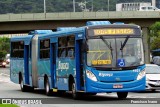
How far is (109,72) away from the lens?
69.7 feet

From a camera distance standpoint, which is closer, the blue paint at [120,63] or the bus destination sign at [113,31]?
the blue paint at [120,63]

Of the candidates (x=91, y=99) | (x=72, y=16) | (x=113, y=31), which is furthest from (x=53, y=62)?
(x=72, y=16)

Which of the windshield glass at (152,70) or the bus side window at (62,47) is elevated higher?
the bus side window at (62,47)

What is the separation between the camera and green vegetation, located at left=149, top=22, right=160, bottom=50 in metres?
77.1

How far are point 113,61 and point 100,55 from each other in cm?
51

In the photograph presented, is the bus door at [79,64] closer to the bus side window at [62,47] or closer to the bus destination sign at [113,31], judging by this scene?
the bus destination sign at [113,31]

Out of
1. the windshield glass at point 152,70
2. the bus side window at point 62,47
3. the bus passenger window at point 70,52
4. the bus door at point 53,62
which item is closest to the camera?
the bus passenger window at point 70,52

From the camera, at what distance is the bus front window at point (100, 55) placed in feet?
69.8

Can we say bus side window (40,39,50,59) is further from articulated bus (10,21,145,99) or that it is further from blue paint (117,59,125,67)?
blue paint (117,59,125,67)

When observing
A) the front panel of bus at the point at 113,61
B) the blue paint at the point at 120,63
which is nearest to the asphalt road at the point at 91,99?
the front panel of bus at the point at 113,61

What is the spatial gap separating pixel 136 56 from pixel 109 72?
4.01 feet

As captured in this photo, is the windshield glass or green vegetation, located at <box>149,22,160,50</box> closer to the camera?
the windshield glass

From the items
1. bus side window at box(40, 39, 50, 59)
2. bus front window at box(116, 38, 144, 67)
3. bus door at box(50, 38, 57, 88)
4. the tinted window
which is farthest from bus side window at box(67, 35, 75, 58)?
the tinted window

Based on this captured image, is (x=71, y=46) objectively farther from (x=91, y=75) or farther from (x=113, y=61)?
(x=113, y=61)
